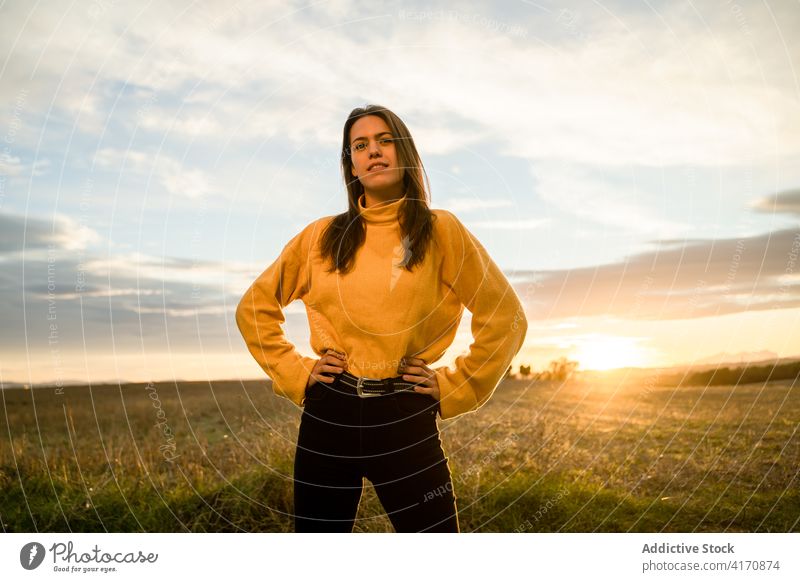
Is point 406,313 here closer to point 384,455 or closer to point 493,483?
point 384,455

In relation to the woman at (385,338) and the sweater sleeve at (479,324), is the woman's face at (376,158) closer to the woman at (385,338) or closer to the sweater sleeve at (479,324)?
the woman at (385,338)

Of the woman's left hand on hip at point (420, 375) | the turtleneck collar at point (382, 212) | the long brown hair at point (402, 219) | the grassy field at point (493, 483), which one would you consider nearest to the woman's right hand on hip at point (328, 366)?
the woman's left hand on hip at point (420, 375)

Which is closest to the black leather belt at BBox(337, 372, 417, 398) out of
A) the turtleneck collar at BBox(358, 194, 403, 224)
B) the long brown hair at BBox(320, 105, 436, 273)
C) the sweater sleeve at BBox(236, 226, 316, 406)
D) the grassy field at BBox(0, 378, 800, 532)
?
the sweater sleeve at BBox(236, 226, 316, 406)

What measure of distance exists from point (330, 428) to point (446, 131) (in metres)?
2.80

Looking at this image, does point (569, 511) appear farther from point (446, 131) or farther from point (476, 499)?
point (446, 131)

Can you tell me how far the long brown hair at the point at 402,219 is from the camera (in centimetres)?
402

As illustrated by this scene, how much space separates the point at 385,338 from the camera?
12.9 ft

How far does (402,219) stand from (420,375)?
3.09 feet

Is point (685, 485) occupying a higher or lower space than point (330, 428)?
lower
